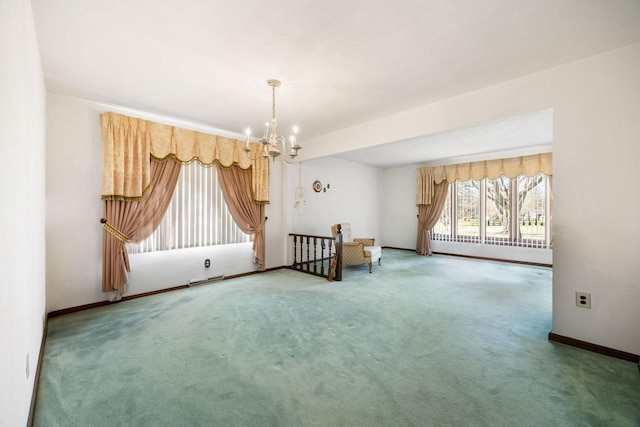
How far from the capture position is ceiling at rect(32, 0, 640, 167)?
1.93 metres

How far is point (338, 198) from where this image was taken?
7238 millimetres

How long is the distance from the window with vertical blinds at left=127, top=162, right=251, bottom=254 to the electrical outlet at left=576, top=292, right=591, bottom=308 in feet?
15.7

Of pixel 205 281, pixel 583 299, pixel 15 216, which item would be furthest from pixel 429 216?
pixel 15 216

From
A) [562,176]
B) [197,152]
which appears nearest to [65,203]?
[197,152]

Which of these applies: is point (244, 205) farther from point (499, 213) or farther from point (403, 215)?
point (499, 213)

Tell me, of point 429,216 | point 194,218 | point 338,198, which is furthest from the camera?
point 429,216

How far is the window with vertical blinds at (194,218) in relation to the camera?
4.15 m

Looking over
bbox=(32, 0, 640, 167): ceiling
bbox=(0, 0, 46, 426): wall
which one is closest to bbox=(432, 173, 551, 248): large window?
bbox=(32, 0, 640, 167): ceiling

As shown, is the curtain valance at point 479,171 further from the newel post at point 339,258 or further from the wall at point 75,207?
the wall at point 75,207

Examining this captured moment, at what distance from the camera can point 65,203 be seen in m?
3.34

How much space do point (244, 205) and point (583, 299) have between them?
474 centimetres

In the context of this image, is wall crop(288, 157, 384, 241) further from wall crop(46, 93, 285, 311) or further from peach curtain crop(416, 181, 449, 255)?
wall crop(46, 93, 285, 311)

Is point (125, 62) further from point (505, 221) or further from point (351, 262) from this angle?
point (505, 221)

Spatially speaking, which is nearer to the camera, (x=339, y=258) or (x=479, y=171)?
(x=339, y=258)
